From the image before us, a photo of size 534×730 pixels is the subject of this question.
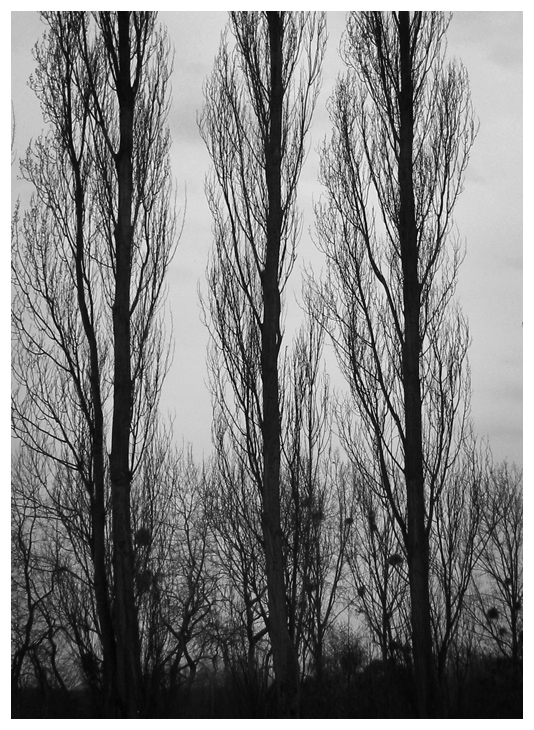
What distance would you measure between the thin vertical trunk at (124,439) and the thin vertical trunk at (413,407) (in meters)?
2.52

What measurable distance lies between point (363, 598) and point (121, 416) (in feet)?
25.3

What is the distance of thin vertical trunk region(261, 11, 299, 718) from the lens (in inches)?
247

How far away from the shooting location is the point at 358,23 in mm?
8180

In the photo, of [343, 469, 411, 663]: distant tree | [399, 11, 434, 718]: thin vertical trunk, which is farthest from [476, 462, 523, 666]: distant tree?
[399, 11, 434, 718]: thin vertical trunk

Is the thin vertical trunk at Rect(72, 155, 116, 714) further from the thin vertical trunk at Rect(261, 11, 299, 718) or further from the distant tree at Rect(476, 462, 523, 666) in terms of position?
the distant tree at Rect(476, 462, 523, 666)

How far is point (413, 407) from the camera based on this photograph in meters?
7.33

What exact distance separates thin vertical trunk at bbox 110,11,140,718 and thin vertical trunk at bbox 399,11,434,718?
2523 mm

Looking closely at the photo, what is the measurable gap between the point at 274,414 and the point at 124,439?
1.35 m

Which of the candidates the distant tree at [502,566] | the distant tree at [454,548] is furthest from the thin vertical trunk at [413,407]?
the distant tree at [502,566]

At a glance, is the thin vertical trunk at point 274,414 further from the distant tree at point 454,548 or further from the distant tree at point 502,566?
the distant tree at point 502,566

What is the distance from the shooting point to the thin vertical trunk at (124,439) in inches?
258

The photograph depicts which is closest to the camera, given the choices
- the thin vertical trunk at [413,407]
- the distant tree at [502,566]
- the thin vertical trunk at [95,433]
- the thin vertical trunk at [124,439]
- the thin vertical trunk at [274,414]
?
the thin vertical trunk at [274,414]
